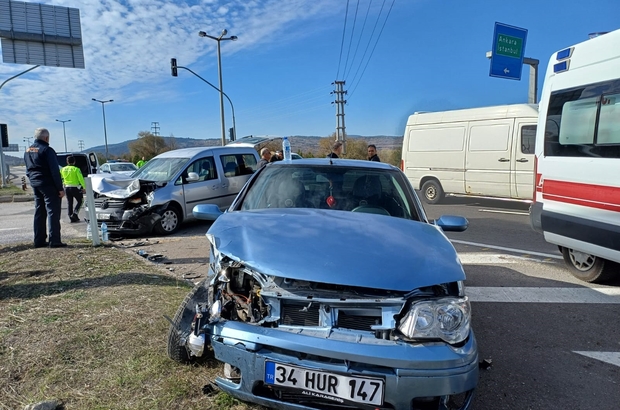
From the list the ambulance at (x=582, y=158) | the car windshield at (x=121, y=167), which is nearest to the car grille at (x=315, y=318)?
the ambulance at (x=582, y=158)

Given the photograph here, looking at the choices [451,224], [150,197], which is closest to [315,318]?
[451,224]

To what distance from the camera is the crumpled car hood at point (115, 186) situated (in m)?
8.00

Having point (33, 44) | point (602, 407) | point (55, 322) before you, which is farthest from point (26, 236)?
point (602, 407)

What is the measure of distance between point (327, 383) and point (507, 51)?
636 inches

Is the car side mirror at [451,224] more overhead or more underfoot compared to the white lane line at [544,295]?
more overhead

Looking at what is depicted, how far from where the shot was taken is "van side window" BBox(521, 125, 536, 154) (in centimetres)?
1016

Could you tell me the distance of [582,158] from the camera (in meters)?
4.63

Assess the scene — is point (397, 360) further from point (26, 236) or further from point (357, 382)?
point (26, 236)

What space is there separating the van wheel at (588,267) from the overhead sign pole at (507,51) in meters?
11.3

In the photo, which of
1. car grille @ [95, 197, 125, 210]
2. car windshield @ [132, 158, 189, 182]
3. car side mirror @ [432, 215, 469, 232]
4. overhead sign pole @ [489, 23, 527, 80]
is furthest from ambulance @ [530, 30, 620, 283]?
overhead sign pole @ [489, 23, 527, 80]

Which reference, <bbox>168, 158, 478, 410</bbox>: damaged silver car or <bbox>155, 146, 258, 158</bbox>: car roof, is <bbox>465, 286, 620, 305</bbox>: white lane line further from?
<bbox>155, 146, 258, 158</bbox>: car roof

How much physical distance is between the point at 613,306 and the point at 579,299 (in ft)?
1.03

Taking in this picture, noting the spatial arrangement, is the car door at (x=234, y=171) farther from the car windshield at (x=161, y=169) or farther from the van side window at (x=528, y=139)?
the van side window at (x=528, y=139)

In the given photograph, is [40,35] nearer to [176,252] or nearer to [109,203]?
[109,203]
